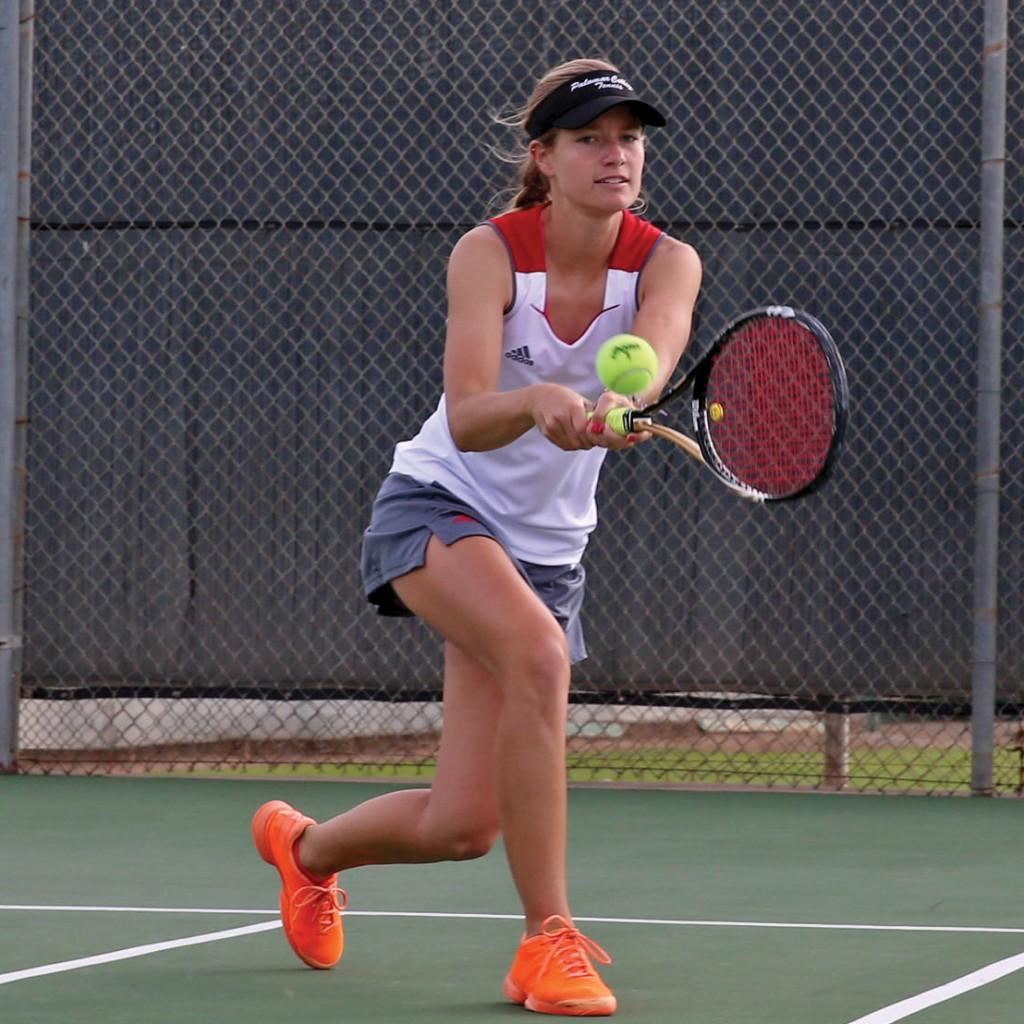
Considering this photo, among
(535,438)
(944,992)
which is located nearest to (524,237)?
(535,438)

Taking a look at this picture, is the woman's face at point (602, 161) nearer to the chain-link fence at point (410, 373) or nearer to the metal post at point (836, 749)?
the chain-link fence at point (410, 373)

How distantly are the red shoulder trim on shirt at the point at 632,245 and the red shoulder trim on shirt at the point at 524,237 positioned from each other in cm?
14

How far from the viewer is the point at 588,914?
4723 millimetres

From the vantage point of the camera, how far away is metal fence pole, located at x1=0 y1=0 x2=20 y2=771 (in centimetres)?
735

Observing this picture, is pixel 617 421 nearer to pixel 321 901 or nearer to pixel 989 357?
pixel 321 901

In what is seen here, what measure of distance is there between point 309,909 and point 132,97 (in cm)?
414

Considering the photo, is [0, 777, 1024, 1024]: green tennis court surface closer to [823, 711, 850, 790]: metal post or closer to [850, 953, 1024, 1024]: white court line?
[850, 953, 1024, 1024]: white court line

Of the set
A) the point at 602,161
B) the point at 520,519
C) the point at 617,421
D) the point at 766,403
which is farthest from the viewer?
the point at 520,519

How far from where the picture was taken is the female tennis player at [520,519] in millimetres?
3594

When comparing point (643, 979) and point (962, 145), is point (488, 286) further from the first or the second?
point (962, 145)

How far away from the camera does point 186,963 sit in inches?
160

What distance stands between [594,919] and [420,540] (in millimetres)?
1209

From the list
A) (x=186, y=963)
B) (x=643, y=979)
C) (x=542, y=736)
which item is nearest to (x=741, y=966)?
(x=643, y=979)

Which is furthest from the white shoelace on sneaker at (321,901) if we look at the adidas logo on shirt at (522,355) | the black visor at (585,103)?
the black visor at (585,103)
